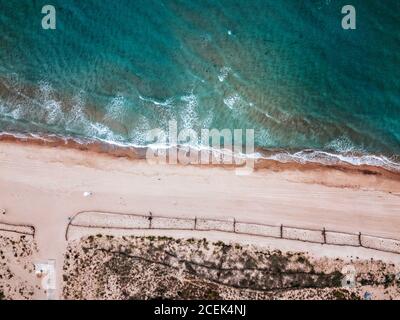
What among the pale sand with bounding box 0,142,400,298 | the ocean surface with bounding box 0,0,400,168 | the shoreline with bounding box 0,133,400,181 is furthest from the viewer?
the ocean surface with bounding box 0,0,400,168

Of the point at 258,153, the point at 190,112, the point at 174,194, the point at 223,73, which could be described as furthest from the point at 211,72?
the point at 174,194

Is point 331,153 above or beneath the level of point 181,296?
above

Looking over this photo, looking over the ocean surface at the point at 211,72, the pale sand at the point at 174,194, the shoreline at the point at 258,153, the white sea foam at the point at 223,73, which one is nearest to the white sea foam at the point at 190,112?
the ocean surface at the point at 211,72

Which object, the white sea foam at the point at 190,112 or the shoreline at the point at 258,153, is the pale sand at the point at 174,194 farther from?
the white sea foam at the point at 190,112

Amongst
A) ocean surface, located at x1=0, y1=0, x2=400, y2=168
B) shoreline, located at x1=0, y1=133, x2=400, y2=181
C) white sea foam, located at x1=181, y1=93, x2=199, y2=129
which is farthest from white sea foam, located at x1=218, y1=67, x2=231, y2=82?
shoreline, located at x1=0, y1=133, x2=400, y2=181

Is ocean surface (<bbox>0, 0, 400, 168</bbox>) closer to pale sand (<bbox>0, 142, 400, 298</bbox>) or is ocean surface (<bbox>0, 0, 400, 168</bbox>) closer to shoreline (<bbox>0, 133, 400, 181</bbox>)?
shoreline (<bbox>0, 133, 400, 181</bbox>)

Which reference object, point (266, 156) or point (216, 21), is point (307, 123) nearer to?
point (266, 156)
